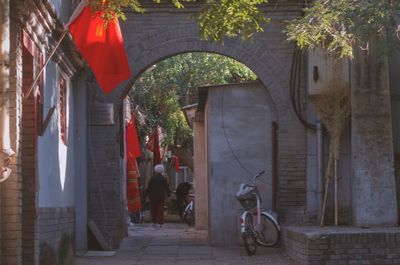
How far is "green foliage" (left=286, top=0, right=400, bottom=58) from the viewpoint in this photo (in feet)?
28.6

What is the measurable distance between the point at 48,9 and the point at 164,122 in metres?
18.5

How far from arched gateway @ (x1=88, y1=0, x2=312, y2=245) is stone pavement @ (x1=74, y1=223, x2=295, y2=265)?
0.79 meters

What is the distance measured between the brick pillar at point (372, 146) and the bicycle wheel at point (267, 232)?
1.64 meters

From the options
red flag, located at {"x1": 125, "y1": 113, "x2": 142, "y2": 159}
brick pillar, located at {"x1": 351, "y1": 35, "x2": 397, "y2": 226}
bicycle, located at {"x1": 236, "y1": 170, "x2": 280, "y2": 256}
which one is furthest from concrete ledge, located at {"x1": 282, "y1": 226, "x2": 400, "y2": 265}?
red flag, located at {"x1": 125, "y1": 113, "x2": 142, "y2": 159}

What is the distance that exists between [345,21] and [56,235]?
476 centimetres

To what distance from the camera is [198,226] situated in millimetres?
18531

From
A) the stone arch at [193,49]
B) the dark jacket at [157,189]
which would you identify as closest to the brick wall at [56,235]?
the stone arch at [193,49]

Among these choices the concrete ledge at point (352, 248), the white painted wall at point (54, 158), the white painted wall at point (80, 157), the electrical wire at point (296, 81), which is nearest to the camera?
the white painted wall at point (54, 158)

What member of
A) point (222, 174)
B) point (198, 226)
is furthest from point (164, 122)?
point (222, 174)

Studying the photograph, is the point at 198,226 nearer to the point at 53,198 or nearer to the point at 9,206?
the point at 53,198

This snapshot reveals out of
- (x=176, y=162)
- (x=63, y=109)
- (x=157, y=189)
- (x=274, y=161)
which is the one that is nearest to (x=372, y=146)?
(x=274, y=161)

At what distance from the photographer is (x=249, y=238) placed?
1240cm

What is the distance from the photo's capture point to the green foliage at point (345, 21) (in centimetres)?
872

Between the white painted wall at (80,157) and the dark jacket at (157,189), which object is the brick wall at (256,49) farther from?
the dark jacket at (157,189)
